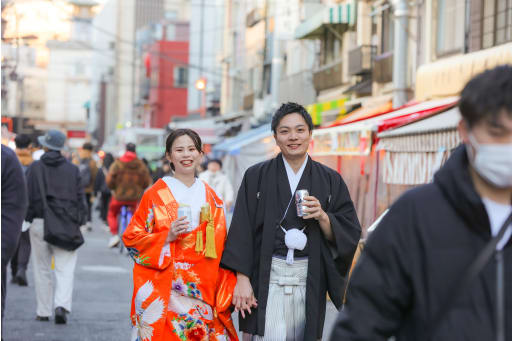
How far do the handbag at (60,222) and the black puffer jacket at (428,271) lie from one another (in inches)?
276

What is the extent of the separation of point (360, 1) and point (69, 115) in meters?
104

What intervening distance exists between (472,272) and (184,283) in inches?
139

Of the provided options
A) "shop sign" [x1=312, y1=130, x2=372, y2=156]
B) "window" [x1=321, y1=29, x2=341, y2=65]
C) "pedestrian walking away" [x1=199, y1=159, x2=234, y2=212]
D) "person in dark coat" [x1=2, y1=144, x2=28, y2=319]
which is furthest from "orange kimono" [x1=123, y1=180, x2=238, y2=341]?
"window" [x1=321, y1=29, x2=341, y2=65]

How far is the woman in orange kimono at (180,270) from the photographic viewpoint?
19.3ft

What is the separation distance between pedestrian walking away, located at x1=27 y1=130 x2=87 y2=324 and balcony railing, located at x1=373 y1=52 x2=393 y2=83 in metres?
12.7

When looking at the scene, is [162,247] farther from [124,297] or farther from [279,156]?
[124,297]

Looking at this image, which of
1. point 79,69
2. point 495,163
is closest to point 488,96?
point 495,163

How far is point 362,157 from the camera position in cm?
1412

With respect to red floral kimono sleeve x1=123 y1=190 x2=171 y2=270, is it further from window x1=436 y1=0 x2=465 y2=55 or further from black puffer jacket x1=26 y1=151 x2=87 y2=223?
window x1=436 y1=0 x2=465 y2=55

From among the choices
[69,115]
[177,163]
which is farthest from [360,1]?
[69,115]

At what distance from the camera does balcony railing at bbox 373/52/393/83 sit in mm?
21500

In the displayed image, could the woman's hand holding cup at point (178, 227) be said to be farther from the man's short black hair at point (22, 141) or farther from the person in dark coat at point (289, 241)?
the man's short black hair at point (22, 141)

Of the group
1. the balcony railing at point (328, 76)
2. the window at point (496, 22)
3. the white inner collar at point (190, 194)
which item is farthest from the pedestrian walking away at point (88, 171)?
the white inner collar at point (190, 194)

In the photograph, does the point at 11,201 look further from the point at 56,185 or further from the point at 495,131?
the point at 56,185
